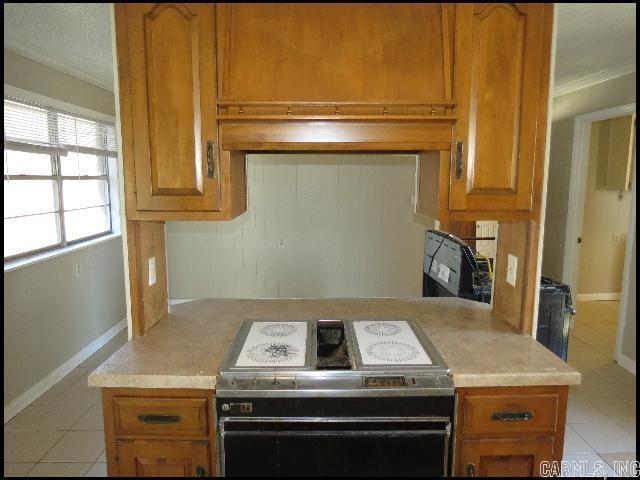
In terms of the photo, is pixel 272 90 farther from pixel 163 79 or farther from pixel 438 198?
pixel 438 198

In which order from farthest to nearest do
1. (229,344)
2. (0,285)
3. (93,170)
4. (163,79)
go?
1. (93,170)
2. (0,285)
3. (229,344)
4. (163,79)

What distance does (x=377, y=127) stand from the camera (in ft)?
4.98

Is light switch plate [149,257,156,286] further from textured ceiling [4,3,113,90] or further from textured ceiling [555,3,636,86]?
textured ceiling [555,3,636,86]

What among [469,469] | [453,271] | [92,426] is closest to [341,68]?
[469,469]

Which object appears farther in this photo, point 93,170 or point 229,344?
point 93,170

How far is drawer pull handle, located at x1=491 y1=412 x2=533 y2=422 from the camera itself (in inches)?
57.2

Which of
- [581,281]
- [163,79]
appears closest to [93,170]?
[163,79]

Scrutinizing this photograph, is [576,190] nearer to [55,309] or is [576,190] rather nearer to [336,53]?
[336,53]

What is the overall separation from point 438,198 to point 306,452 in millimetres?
991

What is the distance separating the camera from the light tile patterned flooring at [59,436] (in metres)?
2.20

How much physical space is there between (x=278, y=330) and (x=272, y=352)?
219mm

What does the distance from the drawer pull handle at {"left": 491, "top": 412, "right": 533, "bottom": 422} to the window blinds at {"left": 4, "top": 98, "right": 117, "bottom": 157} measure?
121 inches

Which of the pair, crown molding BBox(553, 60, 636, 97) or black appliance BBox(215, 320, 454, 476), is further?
crown molding BBox(553, 60, 636, 97)

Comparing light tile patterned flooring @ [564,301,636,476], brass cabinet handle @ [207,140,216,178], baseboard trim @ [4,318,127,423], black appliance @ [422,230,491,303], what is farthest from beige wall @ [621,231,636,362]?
baseboard trim @ [4,318,127,423]
